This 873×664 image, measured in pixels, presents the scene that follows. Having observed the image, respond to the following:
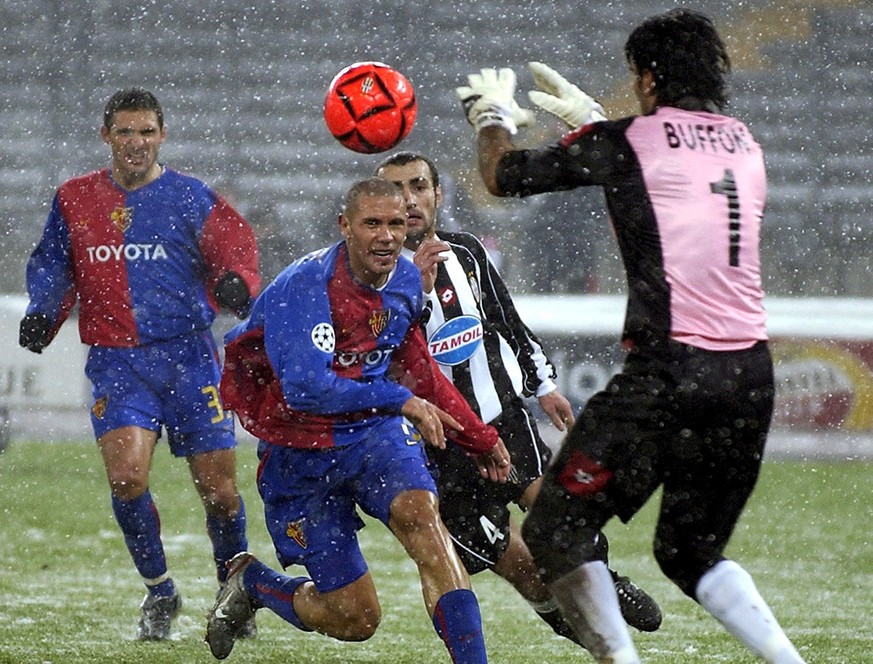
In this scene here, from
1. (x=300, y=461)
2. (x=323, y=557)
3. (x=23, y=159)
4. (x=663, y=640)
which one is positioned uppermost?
(x=23, y=159)

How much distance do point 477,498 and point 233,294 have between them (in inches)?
50.0

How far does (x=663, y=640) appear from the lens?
5441mm

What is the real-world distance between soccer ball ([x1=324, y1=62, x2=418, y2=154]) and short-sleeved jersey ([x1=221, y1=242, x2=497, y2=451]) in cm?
82

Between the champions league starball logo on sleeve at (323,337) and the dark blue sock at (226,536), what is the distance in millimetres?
1665

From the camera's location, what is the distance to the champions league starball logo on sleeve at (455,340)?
485 cm

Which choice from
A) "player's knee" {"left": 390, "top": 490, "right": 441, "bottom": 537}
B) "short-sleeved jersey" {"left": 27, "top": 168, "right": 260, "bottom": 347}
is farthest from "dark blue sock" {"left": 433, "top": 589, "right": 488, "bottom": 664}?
"short-sleeved jersey" {"left": 27, "top": 168, "right": 260, "bottom": 347}

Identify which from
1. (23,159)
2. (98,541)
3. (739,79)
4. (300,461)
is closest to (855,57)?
(739,79)

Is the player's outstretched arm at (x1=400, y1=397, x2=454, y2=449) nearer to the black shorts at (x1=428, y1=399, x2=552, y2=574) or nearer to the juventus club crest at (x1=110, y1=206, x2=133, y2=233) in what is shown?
the black shorts at (x1=428, y1=399, x2=552, y2=574)

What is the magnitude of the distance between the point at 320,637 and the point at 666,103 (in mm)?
2800

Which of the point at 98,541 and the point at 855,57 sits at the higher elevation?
the point at 855,57

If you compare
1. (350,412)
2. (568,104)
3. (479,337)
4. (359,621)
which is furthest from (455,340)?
(568,104)

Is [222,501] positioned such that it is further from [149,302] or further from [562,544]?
[562,544]

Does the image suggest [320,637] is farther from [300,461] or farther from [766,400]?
[766,400]

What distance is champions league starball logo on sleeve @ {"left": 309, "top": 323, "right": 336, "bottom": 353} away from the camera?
13.3 feet
